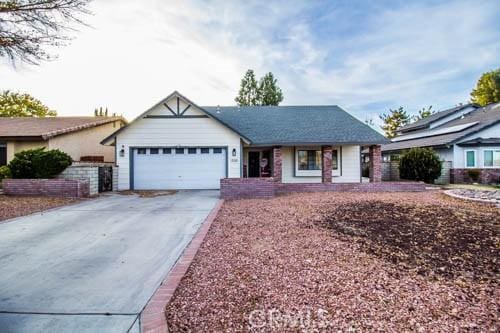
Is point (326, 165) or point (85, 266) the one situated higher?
point (326, 165)

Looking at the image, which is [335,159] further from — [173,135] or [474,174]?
[173,135]

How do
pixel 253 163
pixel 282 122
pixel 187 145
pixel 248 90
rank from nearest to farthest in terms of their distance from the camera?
pixel 187 145, pixel 282 122, pixel 253 163, pixel 248 90

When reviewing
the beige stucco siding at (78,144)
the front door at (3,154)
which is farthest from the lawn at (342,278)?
the front door at (3,154)

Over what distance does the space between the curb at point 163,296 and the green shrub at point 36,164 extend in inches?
379

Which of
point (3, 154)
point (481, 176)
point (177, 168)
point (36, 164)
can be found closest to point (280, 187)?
point (177, 168)

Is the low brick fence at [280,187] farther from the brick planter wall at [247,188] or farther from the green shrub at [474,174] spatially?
the green shrub at [474,174]

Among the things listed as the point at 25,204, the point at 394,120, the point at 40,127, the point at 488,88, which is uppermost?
the point at 488,88

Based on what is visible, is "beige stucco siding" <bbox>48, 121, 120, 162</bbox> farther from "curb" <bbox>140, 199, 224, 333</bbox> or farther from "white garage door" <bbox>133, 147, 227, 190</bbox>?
"curb" <bbox>140, 199, 224, 333</bbox>

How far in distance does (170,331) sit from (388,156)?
Answer: 2841cm

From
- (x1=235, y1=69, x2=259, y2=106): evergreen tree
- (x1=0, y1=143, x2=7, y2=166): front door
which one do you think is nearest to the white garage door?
(x1=0, y1=143, x2=7, y2=166): front door

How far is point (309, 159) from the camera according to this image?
17266 millimetres

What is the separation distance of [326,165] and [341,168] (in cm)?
183

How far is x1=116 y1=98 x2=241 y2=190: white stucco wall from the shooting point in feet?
47.8

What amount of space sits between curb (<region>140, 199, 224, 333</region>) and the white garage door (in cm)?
986
